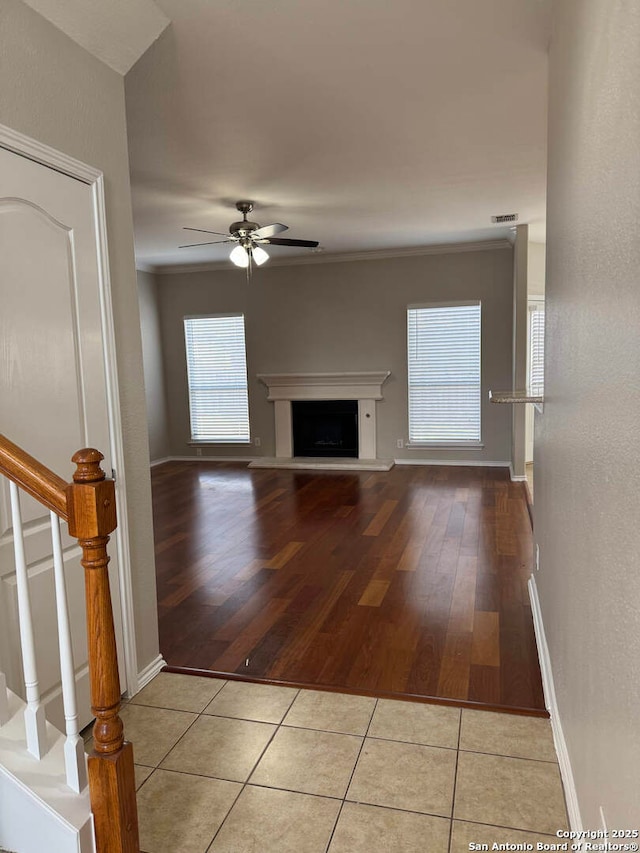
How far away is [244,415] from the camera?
28.4 feet

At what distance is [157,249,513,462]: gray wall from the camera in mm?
7516

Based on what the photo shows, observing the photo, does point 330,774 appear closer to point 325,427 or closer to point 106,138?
point 106,138

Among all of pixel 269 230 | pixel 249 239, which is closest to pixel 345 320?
pixel 249 239

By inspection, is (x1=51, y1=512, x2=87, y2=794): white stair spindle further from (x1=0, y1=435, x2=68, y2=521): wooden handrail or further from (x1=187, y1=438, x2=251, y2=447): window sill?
(x1=187, y1=438, x2=251, y2=447): window sill

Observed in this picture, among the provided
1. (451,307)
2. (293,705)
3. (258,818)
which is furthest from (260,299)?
(258,818)

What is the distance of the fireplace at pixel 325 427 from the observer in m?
8.22

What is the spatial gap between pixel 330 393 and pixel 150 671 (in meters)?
5.73

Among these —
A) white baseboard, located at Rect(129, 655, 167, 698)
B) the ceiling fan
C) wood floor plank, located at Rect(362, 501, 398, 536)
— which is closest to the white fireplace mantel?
wood floor plank, located at Rect(362, 501, 398, 536)

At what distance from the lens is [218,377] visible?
8680 millimetres

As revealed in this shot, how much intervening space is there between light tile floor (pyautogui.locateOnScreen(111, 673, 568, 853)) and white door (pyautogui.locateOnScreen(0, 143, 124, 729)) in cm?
48

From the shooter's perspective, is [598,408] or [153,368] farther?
[153,368]

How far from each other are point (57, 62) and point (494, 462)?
6.63 m

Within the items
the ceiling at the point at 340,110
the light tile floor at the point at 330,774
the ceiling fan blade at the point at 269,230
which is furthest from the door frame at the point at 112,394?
the ceiling fan blade at the point at 269,230

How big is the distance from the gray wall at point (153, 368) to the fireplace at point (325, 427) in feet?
6.52
